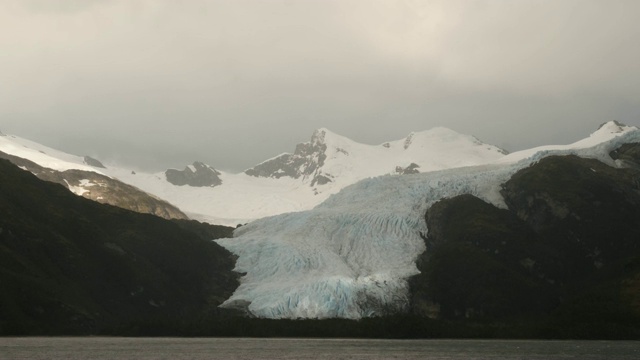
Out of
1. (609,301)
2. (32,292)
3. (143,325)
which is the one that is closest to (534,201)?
(609,301)

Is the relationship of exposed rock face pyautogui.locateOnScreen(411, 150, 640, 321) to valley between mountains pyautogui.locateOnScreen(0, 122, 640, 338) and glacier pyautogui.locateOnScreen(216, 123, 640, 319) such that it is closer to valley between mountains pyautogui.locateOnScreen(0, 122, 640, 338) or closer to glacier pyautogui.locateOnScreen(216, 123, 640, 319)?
valley between mountains pyautogui.locateOnScreen(0, 122, 640, 338)

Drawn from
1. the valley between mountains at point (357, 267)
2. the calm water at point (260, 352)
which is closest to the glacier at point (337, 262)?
the valley between mountains at point (357, 267)

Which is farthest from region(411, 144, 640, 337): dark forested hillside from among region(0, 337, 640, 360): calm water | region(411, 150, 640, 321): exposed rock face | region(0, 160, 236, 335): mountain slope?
region(0, 160, 236, 335): mountain slope

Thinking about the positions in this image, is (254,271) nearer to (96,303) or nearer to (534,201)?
(96,303)

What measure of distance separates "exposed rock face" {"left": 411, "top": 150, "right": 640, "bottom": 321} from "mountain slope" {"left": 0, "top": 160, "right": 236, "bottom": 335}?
46.1 m

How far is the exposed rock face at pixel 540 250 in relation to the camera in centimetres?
14700

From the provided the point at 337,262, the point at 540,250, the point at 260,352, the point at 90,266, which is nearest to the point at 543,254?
the point at 540,250

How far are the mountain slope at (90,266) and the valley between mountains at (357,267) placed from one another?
308 millimetres

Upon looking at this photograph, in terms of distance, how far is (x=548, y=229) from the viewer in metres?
175

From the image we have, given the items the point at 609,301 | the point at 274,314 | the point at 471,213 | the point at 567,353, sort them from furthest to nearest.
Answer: the point at 471,213 → the point at 274,314 → the point at 609,301 → the point at 567,353

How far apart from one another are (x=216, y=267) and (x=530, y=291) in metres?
65.6

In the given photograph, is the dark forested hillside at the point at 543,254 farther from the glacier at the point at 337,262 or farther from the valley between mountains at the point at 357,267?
the glacier at the point at 337,262

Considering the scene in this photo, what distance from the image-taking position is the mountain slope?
4569 inches

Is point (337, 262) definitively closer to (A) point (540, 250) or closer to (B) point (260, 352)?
(A) point (540, 250)
